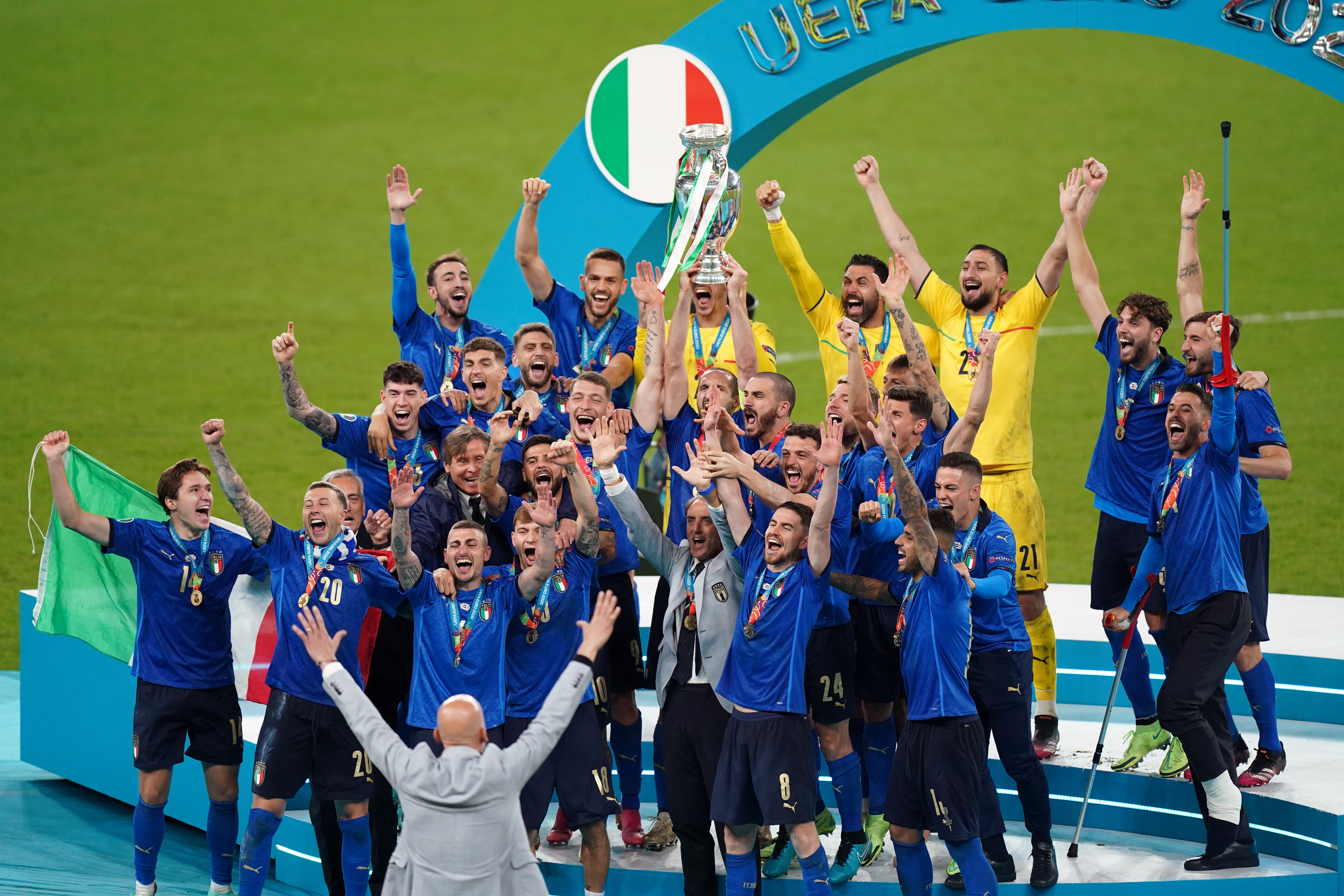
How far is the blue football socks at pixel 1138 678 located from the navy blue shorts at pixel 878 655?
48.0 inches

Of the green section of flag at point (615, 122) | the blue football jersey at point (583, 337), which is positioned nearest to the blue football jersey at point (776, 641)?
the blue football jersey at point (583, 337)

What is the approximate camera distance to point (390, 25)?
28.2 m

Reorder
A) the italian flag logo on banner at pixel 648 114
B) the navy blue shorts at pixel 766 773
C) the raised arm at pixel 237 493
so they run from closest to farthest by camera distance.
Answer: the navy blue shorts at pixel 766 773, the raised arm at pixel 237 493, the italian flag logo on banner at pixel 648 114

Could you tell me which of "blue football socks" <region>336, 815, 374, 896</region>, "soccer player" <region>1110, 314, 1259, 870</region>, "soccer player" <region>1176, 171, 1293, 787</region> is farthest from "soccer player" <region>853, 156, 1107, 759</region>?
"blue football socks" <region>336, 815, 374, 896</region>

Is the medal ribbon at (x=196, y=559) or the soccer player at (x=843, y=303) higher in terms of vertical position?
the soccer player at (x=843, y=303)

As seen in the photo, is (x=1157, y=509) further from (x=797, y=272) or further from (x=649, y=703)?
(x=649, y=703)

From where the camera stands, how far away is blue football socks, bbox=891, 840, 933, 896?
605 centimetres

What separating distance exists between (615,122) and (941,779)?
4480 millimetres

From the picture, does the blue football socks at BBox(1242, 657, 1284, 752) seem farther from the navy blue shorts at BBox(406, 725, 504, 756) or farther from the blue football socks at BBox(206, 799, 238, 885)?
the blue football socks at BBox(206, 799, 238, 885)

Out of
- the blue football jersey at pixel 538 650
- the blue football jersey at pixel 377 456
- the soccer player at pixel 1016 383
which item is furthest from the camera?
the soccer player at pixel 1016 383

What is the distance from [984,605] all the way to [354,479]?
8.55ft

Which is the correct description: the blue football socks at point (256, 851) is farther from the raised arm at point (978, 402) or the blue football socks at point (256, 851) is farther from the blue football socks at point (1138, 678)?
the blue football socks at point (1138, 678)

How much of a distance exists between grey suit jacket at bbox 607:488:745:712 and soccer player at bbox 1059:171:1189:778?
186cm

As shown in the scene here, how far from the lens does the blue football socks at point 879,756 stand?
22.2 ft
